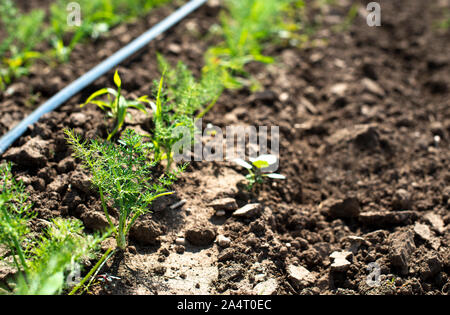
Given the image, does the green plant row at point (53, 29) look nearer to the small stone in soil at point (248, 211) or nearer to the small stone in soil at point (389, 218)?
the small stone in soil at point (248, 211)

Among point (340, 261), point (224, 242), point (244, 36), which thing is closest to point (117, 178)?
point (224, 242)

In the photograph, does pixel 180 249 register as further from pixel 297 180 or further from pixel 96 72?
pixel 96 72

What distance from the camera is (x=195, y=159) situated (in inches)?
101

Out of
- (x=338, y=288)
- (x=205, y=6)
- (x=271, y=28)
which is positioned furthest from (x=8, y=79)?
(x=338, y=288)

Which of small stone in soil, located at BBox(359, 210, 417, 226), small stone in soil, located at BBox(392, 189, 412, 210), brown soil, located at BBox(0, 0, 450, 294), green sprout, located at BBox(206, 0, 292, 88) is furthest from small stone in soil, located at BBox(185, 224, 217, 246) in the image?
green sprout, located at BBox(206, 0, 292, 88)

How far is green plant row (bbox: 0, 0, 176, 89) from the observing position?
10.6ft

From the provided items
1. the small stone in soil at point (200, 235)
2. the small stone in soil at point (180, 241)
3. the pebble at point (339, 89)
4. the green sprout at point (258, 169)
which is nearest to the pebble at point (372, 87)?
the pebble at point (339, 89)

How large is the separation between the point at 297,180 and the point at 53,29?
230 centimetres

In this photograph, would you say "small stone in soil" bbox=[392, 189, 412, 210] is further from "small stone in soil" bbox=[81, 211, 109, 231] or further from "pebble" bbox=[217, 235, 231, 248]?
"small stone in soil" bbox=[81, 211, 109, 231]

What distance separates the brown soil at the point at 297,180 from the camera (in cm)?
207

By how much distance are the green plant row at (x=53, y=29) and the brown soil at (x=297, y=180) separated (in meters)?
0.10

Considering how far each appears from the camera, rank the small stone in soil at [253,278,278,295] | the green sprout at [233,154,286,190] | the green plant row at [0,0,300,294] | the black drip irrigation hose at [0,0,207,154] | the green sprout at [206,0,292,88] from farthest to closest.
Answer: the green sprout at [206,0,292,88], the black drip irrigation hose at [0,0,207,154], the green sprout at [233,154,286,190], the small stone in soil at [253,278,278,295], the green plant row at [0,0,300,294]

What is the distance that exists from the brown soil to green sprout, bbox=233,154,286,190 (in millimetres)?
77

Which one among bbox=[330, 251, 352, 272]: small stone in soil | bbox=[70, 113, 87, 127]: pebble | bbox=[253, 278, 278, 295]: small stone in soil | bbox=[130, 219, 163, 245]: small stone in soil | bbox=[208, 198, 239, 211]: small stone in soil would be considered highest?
bbox=[70, 113, 87, 127]: pebble
